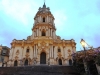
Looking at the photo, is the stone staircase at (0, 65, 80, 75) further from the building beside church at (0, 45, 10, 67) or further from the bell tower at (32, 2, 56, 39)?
the building beside church at (0, 45, 10, 67)

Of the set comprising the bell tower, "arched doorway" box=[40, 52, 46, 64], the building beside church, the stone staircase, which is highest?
the bell tower

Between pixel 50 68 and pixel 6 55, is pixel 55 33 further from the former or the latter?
pixel 50 68

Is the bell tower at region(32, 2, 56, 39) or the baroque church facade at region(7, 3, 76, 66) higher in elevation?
the bell tower at region(32, 2, 56, 39)

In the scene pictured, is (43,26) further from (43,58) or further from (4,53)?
(4,53)

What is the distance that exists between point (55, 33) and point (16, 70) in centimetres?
2629

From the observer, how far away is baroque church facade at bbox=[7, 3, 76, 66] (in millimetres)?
38500

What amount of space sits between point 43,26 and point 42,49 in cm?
823

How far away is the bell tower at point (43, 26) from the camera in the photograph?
1687 inches

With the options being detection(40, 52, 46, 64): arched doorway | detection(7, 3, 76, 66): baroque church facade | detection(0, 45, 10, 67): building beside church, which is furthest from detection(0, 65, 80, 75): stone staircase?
detection(0, 45, 10, 67): building beside church

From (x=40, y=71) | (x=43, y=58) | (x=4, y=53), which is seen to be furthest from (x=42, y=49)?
(x=4, y=53)

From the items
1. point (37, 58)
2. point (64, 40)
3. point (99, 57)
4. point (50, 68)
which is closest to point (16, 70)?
point (50, 68)

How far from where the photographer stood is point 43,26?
145 feet

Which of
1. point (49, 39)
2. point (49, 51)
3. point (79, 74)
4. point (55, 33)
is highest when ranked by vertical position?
point (55, 33)

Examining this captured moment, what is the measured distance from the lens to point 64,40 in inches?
1651
